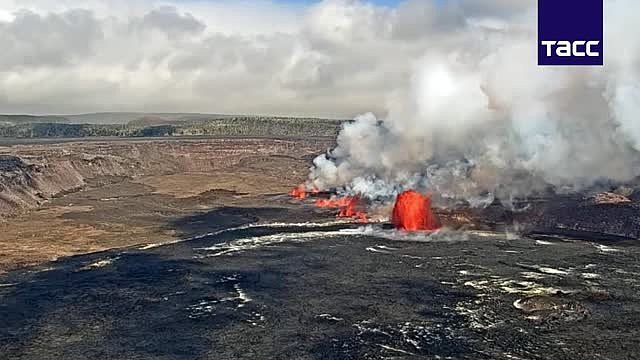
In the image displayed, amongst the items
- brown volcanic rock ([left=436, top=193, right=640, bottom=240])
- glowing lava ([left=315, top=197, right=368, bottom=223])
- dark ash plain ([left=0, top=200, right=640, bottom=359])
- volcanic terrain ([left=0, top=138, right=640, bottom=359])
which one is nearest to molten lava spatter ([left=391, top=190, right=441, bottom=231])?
volcanic terrain ([left=0, top=138, right=640, bottom=359])

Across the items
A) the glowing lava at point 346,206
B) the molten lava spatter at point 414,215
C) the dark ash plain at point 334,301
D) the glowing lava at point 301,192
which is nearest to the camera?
the dark ash plain at point 334,301

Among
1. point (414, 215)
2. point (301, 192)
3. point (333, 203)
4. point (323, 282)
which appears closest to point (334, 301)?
point (323, 282)

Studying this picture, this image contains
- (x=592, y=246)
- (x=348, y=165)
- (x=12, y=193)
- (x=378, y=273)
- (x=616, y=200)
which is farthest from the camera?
(x=348, y=165)

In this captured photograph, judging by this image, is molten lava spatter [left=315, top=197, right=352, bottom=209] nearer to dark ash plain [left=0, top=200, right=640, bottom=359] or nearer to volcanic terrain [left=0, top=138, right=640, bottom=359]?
volcanic terrain [left=0, top=138, right=640, bottom=359]

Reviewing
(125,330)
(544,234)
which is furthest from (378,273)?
(544,234)

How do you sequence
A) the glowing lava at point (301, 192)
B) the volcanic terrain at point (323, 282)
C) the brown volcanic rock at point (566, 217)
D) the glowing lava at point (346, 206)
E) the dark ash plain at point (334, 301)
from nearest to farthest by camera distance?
the dark ash plain at point (334, 301) < the volcanic terrain at point (323, 282) < the brown volcanic rock at point (566, 217) < the glowing lava at point (346, 206) < the glowing lava at point (301, 192)

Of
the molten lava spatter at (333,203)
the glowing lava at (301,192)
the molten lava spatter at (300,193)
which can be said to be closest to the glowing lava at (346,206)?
the molten lava spatter at (333,203)

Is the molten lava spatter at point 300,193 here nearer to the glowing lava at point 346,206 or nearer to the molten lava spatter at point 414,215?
the glowing lava at point 346,206

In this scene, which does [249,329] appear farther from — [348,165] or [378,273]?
[348,165]

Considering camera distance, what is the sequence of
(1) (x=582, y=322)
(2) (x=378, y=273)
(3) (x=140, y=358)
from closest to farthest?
1. (3) (x=140, y=358)
2. (1) (x=582, y=322)
3. (2) (x=378, y=273)
